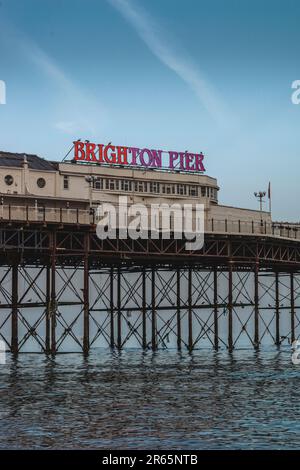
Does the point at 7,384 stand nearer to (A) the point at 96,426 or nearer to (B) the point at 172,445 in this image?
(A) the point at 96,426

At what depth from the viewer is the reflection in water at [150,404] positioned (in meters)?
42.9

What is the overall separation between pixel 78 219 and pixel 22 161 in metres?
12.8

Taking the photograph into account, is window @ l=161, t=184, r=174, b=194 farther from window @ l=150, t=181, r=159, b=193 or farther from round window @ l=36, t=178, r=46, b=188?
round window @ l=36, t=178, r=46, b=188

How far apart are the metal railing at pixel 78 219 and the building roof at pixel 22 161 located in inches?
349

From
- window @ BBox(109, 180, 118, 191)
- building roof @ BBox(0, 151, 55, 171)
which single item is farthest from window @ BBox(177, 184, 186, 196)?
building roof @ BBox(0, 151, 55, 171)

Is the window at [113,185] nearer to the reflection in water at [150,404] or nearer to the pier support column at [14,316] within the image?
the pier support column at [14,316]

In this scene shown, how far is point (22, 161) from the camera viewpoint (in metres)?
95.6

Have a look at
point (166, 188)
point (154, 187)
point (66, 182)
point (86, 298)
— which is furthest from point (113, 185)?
point (86, 298)

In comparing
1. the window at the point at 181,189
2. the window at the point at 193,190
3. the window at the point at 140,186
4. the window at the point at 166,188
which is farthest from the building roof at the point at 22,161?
the window at the point at 193,190

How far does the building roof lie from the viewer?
95125mm

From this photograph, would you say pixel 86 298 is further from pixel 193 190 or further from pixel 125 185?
pixel 193 190

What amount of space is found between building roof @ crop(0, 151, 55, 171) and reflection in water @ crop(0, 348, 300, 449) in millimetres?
19629

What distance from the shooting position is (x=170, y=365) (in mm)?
83125

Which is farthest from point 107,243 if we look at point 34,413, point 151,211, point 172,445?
point 172,445
